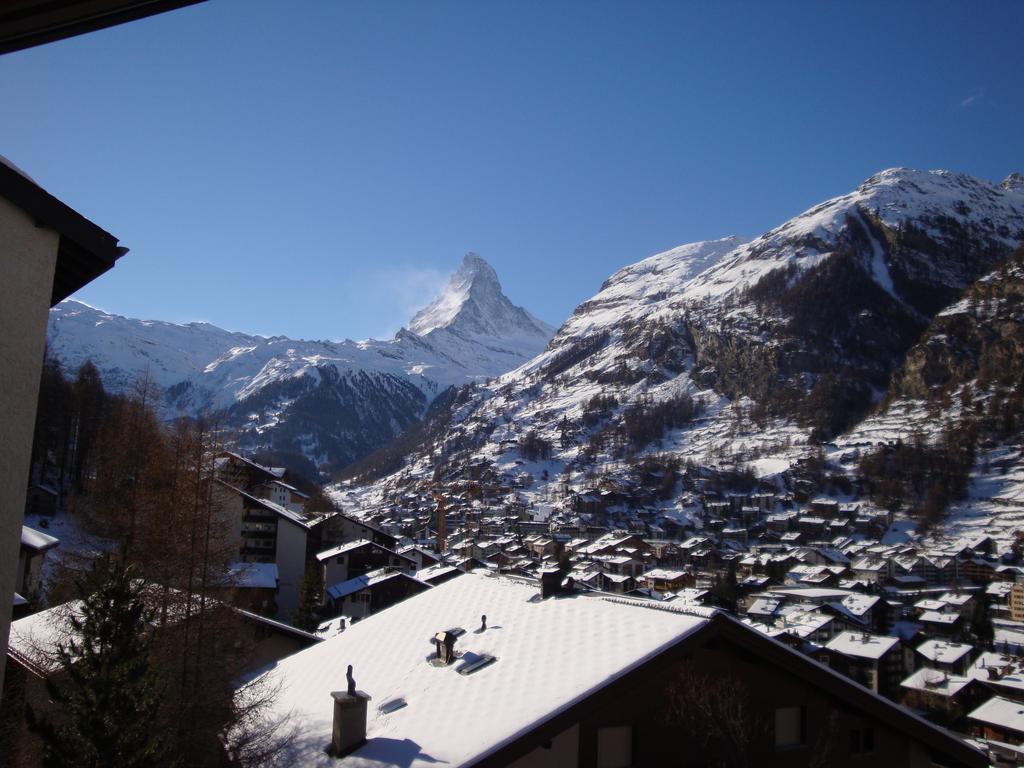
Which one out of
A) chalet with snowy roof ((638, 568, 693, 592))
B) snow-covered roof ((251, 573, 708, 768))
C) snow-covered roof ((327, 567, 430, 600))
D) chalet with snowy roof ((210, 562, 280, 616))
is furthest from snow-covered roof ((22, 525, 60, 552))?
A: chalet with snowy roof ((638, 568, 693, 592))

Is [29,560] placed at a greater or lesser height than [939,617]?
greater

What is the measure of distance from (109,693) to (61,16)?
23.8ft

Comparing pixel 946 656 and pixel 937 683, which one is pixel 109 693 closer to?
pixel 937 683

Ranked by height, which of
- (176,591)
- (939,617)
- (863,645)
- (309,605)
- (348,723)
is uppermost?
(176,591)

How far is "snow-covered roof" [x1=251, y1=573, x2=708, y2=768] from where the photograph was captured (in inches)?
350

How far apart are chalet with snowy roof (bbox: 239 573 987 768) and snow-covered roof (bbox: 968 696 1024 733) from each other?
33.3m

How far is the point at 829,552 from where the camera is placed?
97375mm

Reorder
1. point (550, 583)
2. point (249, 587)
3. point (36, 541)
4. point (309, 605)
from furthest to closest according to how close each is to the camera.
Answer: point (309, 605) → point (249, 587) → point (36, 541) → point (550, 583)

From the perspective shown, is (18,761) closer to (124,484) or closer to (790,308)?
(124,484)

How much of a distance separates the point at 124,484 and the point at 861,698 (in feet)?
53.5

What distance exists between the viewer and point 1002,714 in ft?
126

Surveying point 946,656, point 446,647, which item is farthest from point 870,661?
point 446,647

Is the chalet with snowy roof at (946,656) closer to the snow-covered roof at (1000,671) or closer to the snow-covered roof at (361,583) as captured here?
the snow-covered roof at (1000,671)

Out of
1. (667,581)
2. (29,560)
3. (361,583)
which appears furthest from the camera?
(667,581)
